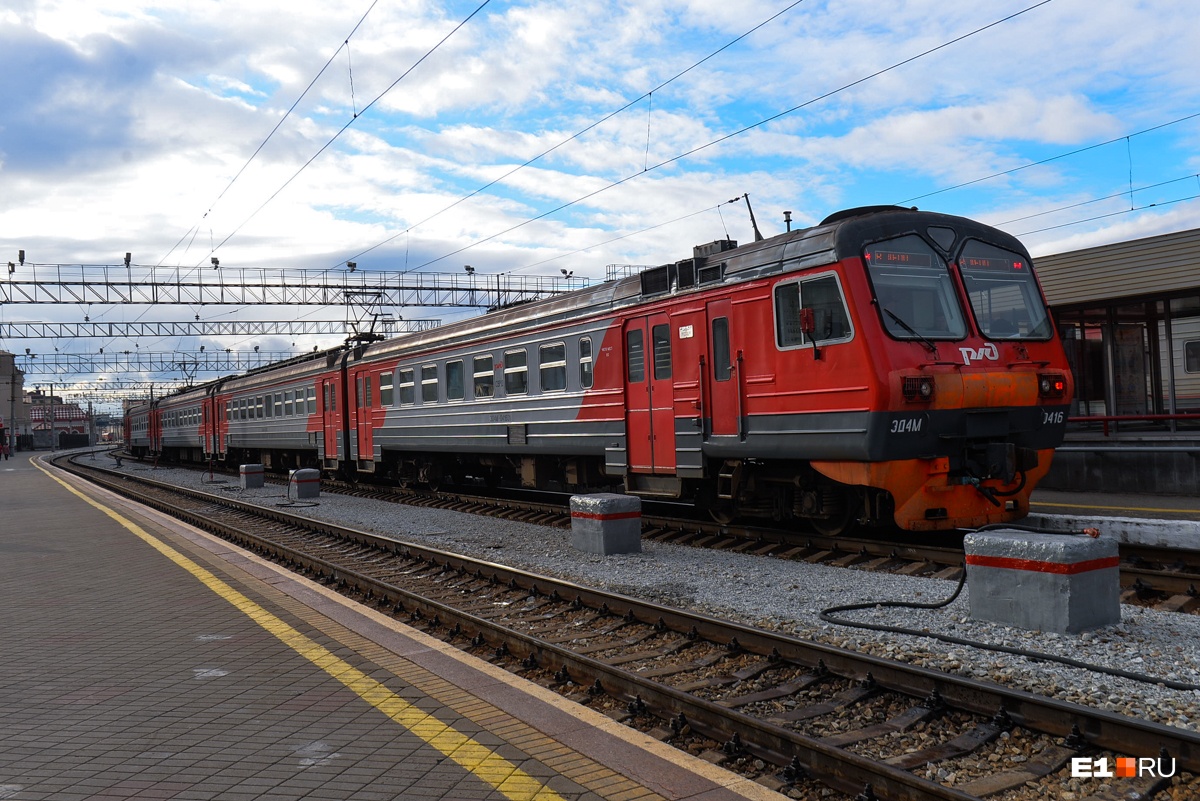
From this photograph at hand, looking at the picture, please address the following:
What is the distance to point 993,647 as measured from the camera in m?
6.02

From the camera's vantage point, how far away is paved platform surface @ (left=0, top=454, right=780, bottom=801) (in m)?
4.30

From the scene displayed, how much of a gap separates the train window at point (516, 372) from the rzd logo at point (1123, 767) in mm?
11872

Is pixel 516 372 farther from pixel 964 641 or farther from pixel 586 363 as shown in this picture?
pixel 964 641

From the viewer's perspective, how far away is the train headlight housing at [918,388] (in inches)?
366

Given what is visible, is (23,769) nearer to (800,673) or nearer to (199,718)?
(199,718)

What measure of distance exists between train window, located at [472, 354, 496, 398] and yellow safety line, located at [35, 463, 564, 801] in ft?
26.8

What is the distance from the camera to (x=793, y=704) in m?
A: 5.45

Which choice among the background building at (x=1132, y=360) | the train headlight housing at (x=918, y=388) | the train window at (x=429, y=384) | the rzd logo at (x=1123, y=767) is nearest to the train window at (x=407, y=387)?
the train window at (x=429, y=384)

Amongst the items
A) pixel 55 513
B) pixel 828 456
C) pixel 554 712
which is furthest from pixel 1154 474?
pixel 55 513

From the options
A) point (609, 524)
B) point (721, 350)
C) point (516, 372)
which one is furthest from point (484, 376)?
point (721, 350)

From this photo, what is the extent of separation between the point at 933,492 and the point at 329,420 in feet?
61.6

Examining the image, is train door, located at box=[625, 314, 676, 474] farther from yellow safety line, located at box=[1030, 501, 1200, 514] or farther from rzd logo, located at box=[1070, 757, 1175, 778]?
rzd logo, located at box=[1070, 757, 1175, 778]

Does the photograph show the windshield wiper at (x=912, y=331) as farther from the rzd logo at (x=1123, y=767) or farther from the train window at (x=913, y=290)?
the rzd logo at (x=1123, y=767)

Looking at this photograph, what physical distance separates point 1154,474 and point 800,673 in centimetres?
1289
